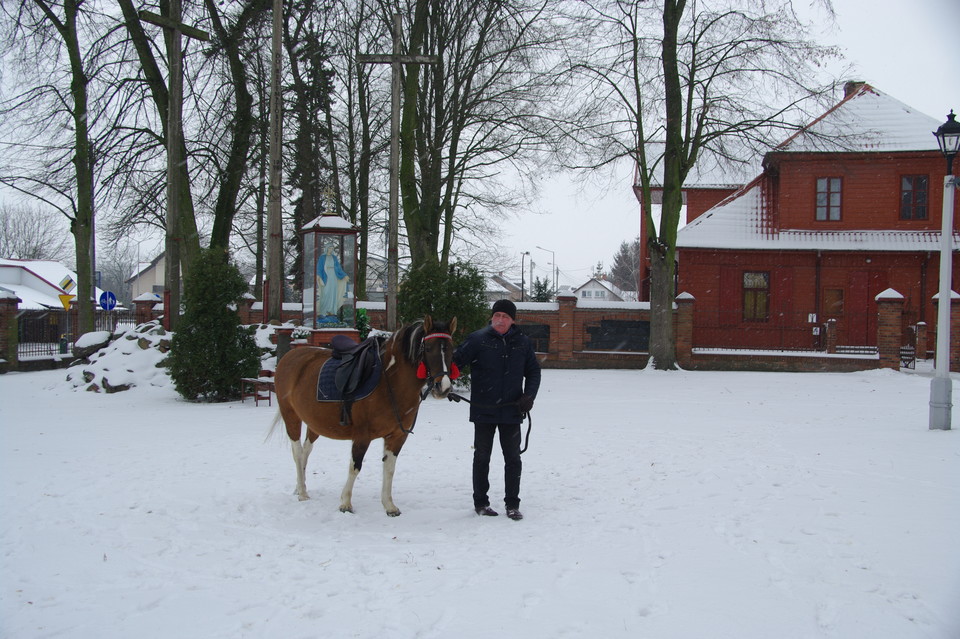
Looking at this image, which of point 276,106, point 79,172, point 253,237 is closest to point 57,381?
point 79,172

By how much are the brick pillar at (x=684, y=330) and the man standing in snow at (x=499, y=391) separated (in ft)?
53.6

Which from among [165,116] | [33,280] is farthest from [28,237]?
[165,116]

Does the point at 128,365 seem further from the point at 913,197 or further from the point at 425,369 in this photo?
the point at 913,197

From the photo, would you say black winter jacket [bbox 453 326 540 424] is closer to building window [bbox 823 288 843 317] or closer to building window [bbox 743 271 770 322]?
building window [bbox 743 271 770 322]

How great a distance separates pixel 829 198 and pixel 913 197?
3073mm

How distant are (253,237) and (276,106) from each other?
19.7m

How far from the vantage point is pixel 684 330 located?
21562 mm

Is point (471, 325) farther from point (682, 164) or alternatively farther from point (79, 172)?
point (79, 172)

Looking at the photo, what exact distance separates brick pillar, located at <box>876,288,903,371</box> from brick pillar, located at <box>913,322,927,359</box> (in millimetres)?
3803

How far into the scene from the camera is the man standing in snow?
6.16 metres

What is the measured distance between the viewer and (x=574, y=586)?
451cm


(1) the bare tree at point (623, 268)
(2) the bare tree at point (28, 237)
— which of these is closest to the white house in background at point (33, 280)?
(2) the bare tree at point (28, 237)

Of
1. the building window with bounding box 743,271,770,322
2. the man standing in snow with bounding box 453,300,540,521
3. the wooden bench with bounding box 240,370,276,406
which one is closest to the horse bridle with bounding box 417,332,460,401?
the man standing in snow with bounding box 453,300,540,521

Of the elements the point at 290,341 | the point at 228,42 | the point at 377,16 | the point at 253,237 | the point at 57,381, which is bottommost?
the point at 57,381
